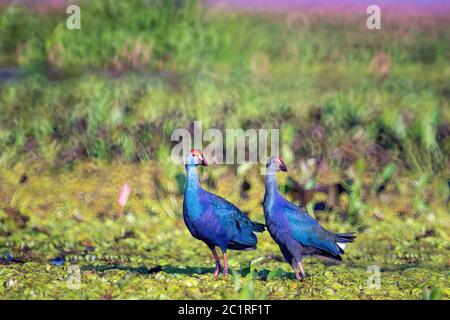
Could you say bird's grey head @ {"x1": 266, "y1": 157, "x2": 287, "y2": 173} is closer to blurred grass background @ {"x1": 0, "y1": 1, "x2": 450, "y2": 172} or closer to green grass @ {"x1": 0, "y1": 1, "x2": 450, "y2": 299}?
green grass @ {"x1": 0, "y1": 1, "x2": 450, "y2": 299}

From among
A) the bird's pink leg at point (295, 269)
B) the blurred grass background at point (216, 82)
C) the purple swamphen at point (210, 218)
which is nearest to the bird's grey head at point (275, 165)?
the purple swamphen at point (210, 218)

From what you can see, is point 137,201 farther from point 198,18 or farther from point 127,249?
point 198,18

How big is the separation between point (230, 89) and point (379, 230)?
3395mm

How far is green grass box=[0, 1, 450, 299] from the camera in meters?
7.30

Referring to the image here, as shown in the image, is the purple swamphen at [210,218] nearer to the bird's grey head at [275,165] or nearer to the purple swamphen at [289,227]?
the purple swamphen at [289,227]

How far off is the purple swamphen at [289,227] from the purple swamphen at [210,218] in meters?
0.26

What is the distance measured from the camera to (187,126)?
10039 mm

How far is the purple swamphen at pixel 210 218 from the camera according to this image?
6.90m

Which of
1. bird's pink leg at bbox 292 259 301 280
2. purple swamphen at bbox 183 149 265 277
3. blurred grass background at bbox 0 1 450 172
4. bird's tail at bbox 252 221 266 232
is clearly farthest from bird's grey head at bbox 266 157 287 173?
blurred grass background at bbox 0 1 450 172

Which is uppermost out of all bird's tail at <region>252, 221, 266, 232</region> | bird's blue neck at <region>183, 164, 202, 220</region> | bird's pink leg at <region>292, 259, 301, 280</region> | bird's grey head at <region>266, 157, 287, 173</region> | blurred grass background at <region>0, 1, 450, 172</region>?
blurred grass background at <region>0, 1, 450, 172</region>

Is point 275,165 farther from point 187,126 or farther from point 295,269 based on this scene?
point 187,126

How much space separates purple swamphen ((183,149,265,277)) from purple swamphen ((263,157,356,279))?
261 millimetres

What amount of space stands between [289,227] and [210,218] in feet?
1.60

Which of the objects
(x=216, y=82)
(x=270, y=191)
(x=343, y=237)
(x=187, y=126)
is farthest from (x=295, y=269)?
(x=216, y=82)
